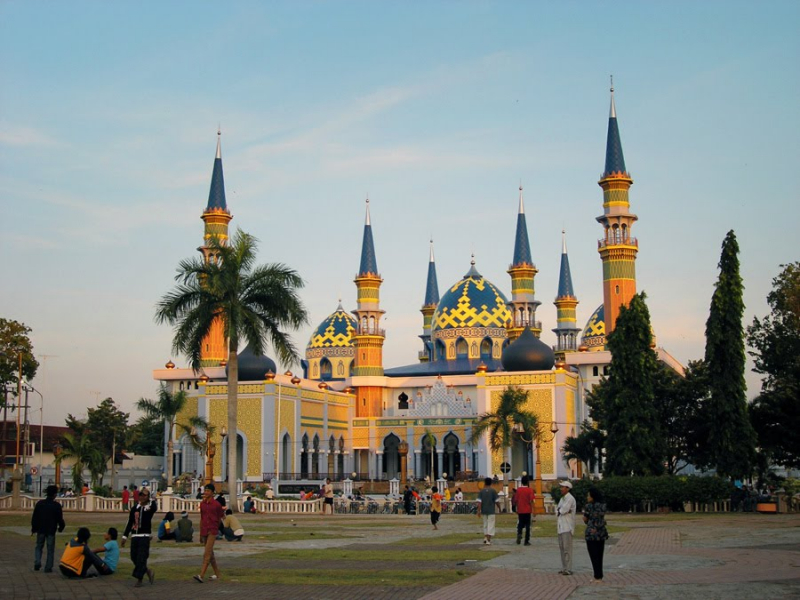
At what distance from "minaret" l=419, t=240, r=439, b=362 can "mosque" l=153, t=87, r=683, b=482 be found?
11.1 ft

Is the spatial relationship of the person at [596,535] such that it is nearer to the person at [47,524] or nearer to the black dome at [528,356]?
the person at [47,524]

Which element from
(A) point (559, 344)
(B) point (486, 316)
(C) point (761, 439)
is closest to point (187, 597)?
(C) point (761, 439)

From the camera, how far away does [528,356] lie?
60.2 metres

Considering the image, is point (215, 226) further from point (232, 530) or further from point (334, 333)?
point (232, 530)

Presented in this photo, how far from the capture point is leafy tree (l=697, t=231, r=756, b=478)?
110 ft

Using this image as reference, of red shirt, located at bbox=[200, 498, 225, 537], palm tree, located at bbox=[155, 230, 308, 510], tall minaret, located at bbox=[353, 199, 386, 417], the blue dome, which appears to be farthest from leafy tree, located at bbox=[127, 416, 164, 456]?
red shirt, located at bbox=[200, 498, 225, 537]

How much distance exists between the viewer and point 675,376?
42844 millimetres

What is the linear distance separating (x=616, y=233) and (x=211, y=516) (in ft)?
156

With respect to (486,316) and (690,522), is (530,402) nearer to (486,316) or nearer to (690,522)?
(486,316)

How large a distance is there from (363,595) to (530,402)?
155ft

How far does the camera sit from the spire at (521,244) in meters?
68.1

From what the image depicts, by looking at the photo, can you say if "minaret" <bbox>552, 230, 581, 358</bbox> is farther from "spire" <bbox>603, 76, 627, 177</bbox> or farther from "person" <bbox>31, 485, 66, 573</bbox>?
"person" <bbox>31, 485, 66, 573</bbox>

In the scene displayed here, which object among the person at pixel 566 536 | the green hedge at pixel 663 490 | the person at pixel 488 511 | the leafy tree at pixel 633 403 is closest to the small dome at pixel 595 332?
the leafy tree at pixel 633 403

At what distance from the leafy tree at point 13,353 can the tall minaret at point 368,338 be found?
23015 mm
